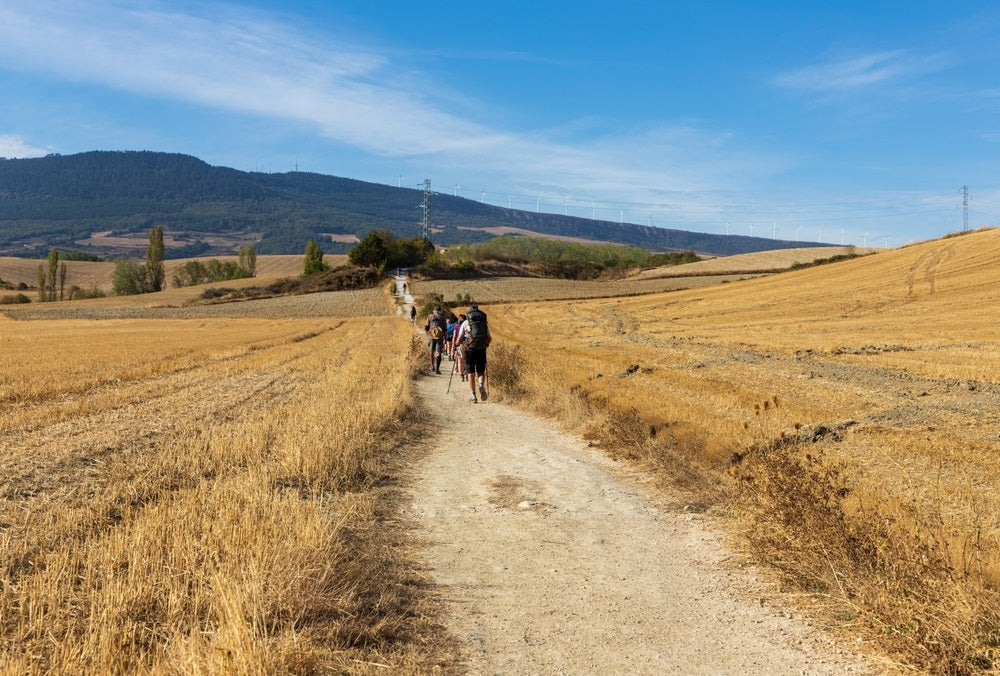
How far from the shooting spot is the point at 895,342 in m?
26.3

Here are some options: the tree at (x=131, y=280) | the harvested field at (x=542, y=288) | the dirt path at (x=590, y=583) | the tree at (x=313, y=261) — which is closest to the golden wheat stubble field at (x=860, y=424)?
the dirt path at (x=590, y=583)

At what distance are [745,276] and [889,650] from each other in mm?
101818

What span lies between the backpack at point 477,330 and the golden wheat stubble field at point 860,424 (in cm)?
187

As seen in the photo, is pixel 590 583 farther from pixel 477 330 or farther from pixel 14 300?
pixel 14 300

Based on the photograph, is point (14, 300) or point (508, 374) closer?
point (508, 374)

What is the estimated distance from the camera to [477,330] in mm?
16578

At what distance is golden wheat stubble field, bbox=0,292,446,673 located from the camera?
13.9 feet

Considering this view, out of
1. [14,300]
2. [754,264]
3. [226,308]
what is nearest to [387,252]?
[226,308]

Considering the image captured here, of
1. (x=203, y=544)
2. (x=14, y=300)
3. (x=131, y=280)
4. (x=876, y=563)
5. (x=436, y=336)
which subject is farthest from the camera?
(x=131, y=280)

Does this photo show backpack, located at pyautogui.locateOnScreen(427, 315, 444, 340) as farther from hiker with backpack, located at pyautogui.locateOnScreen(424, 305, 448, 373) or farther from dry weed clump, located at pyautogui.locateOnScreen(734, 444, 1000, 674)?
dry weed clump, located at pyautogui.locateOnScreen(734, 444, 1000, 674)

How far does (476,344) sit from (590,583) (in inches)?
430

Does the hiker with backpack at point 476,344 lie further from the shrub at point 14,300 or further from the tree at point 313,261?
the tree at point 313,261

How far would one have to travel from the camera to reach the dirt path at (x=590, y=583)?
479 cm

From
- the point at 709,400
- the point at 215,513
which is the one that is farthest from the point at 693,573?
the point at 709,400
